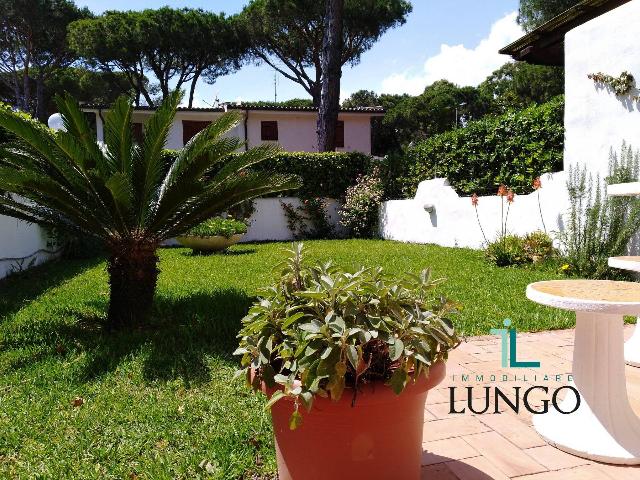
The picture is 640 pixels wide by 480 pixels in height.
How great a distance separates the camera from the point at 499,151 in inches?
402

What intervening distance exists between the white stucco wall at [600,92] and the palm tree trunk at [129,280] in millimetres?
6516

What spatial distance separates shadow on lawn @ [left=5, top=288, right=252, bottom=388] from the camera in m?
3.98

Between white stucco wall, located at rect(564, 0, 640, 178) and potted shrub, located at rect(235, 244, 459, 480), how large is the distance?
6.49m

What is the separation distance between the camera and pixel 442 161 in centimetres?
1201

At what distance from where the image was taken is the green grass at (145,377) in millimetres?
2662

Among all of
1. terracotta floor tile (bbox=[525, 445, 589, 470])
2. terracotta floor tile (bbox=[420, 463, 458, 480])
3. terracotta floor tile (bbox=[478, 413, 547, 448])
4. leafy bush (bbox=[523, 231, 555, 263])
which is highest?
leafy bush (bbox=[523, 231, 555, 263])

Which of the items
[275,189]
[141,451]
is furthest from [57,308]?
[141,451]

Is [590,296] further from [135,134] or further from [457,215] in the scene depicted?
[135,134]

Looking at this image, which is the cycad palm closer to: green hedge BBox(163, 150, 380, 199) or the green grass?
the green grass

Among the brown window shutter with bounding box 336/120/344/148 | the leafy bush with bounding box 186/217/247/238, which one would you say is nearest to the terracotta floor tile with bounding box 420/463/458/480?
the leafy bush with bounding box 186/217/247/238

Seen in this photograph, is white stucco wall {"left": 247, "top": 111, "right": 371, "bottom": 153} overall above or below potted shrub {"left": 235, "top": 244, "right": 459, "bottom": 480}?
above

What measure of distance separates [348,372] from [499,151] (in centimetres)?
938

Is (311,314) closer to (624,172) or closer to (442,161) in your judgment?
(624,172)

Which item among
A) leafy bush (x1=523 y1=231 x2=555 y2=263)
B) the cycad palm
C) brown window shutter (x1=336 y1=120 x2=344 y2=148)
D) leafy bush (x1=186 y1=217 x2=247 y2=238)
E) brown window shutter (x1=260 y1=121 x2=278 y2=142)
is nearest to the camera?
the cycad palm
